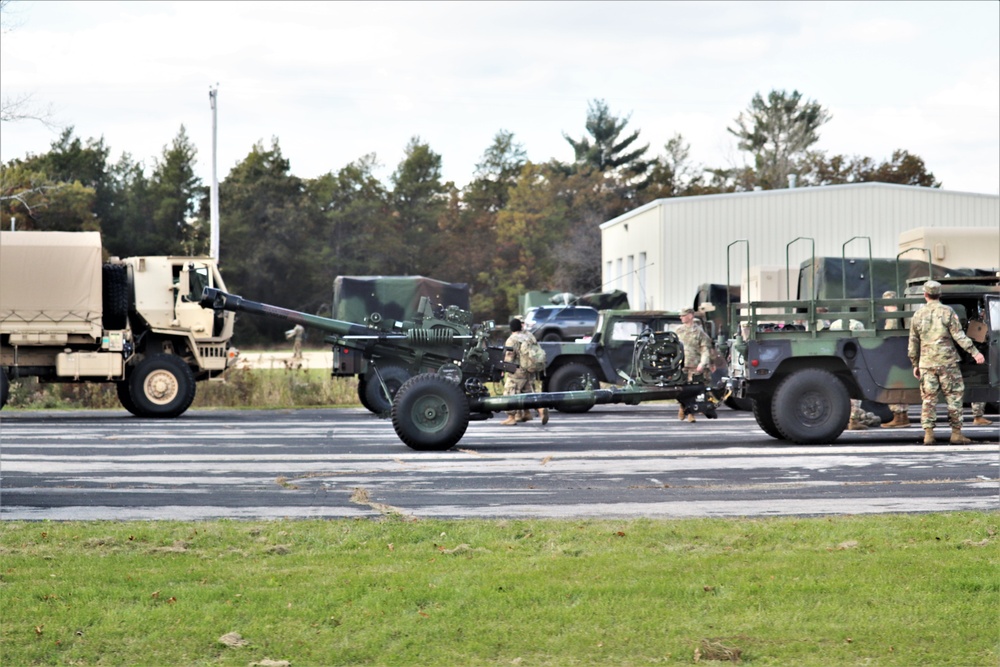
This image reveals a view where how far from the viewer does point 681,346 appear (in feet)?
55.2

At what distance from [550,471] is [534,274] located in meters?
62.4

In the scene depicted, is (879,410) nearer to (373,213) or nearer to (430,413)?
(430,413)

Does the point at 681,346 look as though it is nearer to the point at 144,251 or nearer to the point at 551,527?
the point at 551,527

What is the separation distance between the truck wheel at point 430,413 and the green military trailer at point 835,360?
3.46 metres

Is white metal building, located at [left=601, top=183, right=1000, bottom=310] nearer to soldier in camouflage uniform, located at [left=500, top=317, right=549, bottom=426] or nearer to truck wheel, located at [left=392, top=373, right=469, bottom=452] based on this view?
soldier in camouflage uniform, located at [left=500, top=317, right=549, bottom=426]

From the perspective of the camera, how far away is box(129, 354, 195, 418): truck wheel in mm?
22281

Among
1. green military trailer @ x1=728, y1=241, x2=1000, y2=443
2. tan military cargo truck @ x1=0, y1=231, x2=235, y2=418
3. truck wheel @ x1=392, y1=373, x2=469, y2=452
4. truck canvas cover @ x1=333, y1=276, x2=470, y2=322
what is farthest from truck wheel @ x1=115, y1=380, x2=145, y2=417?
green military trailer @ x1=728, y1=241, x2=1000, y2=443

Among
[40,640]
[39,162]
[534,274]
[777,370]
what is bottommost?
[40,640]

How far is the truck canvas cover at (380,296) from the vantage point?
27.6 metres

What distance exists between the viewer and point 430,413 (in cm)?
1591

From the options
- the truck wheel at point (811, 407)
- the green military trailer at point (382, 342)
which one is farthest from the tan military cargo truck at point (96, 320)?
the truck wheel at point (811, 407)

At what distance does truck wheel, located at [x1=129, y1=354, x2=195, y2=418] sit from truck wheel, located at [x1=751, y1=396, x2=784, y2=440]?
10.00 m

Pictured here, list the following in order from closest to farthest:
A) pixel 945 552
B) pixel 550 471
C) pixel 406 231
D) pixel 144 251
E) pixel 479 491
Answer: pixel 945 552 < pixel 479 491 < pixel 550 471 < pixel 144 251 < pixel 406 231

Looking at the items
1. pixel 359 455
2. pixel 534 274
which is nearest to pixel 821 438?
pixel 359 455
